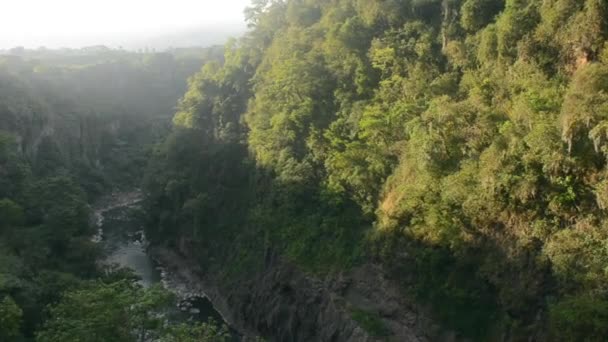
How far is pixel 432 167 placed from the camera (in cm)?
2433

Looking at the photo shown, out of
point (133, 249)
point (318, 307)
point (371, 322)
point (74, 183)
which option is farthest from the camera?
point (133, 249)

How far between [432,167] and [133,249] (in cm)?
3584

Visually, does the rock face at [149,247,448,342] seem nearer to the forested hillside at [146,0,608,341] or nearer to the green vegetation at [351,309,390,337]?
the green vegetation at [351,309,390,337]

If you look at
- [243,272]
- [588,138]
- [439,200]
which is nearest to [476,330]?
[439,200]

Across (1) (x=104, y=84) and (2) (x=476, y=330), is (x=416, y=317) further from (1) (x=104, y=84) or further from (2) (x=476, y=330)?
(1) (x=104, y=84)

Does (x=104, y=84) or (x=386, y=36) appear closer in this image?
(x=386, y=36)

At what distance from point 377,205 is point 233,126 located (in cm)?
2350

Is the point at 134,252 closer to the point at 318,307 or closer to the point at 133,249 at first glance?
the point at 133,249

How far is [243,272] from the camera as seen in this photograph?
118ft

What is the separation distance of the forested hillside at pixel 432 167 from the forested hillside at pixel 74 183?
8.78 meters

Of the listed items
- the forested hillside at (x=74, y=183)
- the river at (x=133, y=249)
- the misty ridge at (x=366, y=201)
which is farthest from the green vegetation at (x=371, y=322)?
the river at (x=133, y=249)

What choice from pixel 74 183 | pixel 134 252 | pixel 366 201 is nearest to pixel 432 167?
pixel 366 201

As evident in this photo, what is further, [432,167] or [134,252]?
[134,252]

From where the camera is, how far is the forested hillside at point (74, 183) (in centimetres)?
2100
